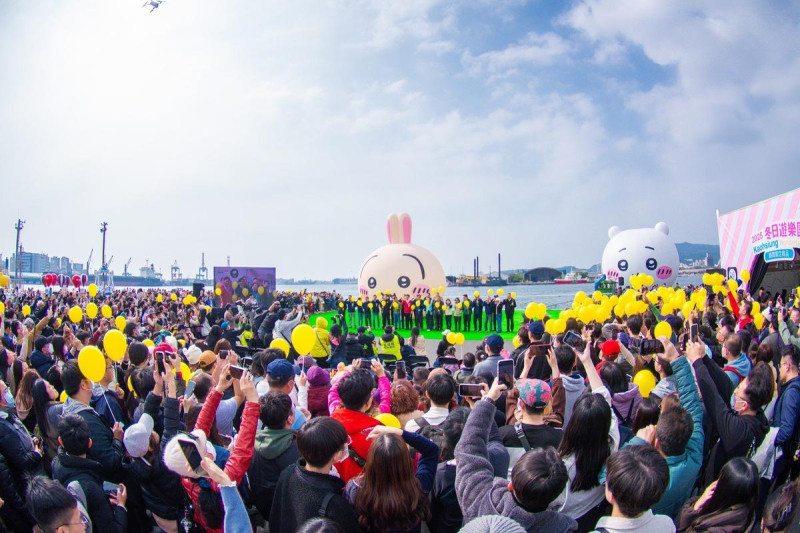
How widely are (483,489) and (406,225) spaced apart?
68.6 ft

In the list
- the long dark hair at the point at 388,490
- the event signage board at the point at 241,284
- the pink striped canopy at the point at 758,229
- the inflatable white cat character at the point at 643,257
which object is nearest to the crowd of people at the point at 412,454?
the long dark hair at the point at 388,490

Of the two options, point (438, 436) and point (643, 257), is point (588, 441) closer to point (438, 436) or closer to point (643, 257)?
point (438, 436)

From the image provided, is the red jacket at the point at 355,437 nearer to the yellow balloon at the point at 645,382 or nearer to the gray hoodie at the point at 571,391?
the gray hoodie at the point at 571,391

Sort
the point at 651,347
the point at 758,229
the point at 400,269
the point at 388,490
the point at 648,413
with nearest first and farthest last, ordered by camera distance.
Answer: the point at 388,490
the point at 648,413
the point at 651,347
the point at 758,229
the point at 400,269

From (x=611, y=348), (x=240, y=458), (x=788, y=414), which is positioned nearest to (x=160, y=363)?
(x=240, y=458)

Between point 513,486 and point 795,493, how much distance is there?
4.58ft

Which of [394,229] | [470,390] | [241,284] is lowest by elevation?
[470,390]

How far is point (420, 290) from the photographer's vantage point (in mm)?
21844

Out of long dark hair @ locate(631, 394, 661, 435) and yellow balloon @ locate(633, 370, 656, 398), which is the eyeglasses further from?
yellow balloon @ locate(633, 370, 656, 398)

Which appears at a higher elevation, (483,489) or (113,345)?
(113,345)

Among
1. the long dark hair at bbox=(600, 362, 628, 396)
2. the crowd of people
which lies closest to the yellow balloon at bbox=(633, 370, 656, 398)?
the crowd of people

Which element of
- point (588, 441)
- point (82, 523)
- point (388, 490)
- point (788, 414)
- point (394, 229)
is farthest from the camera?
point (394, 229)

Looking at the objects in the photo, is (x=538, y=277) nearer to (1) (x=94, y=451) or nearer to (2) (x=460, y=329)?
(2) (x=460, y=329)

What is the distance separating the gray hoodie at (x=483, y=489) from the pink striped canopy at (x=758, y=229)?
15.0 meters
